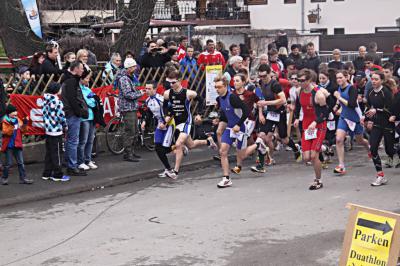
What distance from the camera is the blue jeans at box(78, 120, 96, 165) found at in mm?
13000

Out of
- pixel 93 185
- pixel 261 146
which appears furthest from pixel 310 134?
pixel 93 185

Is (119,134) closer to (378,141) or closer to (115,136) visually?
(115,136)

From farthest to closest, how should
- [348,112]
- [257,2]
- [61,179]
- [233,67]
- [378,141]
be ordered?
[257,2], [233,67], [348,112], [61,179], [378,141]

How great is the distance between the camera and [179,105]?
41.2 feet

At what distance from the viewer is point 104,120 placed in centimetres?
1441

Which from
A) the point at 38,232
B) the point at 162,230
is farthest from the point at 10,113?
the point at 162,230

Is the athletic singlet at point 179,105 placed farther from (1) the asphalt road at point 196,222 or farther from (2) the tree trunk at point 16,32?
(2) the tree trunk at point 16,32

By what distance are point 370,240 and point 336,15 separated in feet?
127

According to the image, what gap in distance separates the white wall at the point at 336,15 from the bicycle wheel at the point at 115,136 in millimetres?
30413

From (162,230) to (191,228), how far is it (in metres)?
0.38

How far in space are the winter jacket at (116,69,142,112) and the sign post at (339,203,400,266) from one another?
7794 mm

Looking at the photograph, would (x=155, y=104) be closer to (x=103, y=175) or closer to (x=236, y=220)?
(x=103, y=175)

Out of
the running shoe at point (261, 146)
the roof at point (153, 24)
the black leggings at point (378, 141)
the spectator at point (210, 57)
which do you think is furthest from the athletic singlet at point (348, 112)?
the roof at point (153, 24)

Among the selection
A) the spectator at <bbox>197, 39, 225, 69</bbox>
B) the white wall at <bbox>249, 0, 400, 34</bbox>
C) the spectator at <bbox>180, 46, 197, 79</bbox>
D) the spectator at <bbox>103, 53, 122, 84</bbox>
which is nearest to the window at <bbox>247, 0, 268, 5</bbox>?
the white wall at <bbox>249, 0, 400, 34</bbox>
